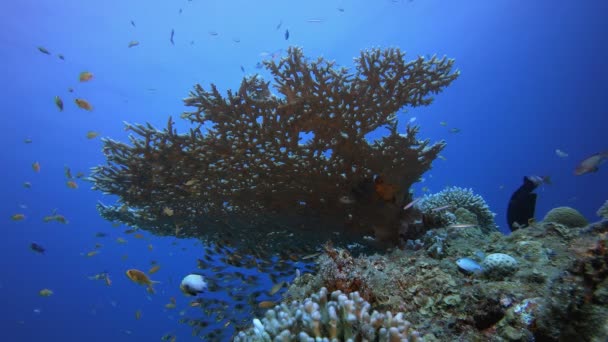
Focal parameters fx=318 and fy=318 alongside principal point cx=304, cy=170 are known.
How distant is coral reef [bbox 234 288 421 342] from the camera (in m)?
2.38

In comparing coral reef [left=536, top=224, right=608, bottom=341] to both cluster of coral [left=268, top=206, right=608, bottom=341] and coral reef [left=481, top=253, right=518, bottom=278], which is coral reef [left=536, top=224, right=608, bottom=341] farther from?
coral reef [left=481, top=253, right=518, bottom=278]

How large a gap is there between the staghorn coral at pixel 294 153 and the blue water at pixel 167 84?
96.5 ft

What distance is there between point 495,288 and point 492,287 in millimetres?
40

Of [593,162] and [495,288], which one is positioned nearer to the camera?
[495,288]

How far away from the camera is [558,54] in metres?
66.9

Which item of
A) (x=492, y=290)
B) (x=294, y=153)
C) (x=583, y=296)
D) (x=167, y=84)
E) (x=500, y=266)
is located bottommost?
(x=583, y=296)

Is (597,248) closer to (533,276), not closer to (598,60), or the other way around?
(533,276)

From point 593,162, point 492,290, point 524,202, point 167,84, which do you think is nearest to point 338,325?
point 492,290

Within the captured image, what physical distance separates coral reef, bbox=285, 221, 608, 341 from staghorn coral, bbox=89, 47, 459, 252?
1.78m

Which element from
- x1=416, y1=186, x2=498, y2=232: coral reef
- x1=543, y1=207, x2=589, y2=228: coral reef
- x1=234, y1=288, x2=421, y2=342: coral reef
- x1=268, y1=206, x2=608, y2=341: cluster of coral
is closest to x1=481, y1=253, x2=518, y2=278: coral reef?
x1=268, y1=206, x2=608, y2=341: cluster of coral

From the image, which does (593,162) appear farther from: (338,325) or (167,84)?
(167,84)

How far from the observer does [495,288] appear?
10.6 ft

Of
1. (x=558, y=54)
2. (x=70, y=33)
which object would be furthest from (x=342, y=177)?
(x=558, y=54)

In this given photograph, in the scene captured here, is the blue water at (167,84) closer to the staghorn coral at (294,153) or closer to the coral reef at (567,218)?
the coral reef at (567,218)
